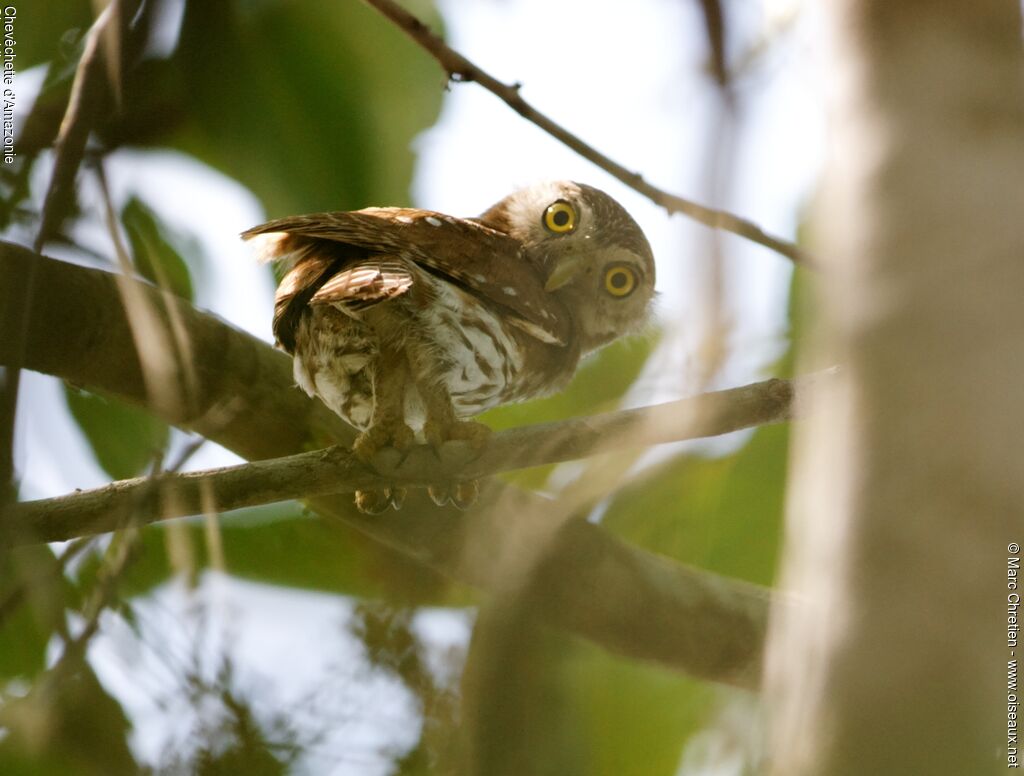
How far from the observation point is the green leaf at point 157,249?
116 inches

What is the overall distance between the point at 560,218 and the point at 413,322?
115 cm

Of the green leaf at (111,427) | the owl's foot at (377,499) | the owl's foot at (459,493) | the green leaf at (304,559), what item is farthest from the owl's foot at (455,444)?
the green leaf at (111,427)

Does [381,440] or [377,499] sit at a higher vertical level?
[381,440]

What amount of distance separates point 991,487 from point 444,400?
245cm

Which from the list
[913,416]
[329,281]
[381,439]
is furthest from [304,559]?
[913,416]

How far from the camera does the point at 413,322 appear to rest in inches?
122

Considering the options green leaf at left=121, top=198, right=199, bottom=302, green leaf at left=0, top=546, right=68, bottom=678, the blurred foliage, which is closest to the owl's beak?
the blurred foliage

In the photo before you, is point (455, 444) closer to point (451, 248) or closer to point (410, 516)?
point (451, 248)

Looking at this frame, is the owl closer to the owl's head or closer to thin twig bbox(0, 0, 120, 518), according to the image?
the owl's head

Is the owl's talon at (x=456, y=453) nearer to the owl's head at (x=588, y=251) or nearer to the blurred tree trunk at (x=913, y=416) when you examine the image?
the owl's head at (x=588, y=251)

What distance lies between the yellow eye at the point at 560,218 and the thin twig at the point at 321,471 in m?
1.50

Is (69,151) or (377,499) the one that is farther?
(377,499)

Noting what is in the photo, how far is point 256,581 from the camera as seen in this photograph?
3.51 meters

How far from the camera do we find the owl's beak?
12.3 feet
